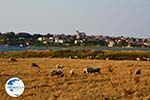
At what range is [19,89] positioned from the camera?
11953mm

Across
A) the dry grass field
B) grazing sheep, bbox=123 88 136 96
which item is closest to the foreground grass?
the dry grass field

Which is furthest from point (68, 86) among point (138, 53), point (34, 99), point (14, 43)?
point (14, 43)

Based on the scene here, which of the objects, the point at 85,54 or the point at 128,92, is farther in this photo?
the point at 85,54

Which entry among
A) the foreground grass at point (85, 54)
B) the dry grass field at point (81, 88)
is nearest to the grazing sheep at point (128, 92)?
the dry grass field at point (81, 88)

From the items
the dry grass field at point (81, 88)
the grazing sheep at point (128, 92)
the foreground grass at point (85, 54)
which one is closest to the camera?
the dry grass field at point (81, 88)

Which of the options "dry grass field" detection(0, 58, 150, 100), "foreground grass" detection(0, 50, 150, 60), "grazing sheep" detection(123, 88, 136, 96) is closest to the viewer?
"dry grass field" detection(0, 58, 150, 100)

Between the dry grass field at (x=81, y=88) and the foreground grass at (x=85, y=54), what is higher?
the dry grass field at (x=81, y=88)

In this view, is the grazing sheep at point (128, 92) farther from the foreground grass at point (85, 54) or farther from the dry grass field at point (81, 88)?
the foreground grass at point (85, 54)

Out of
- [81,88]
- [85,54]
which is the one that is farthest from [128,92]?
[85,54]

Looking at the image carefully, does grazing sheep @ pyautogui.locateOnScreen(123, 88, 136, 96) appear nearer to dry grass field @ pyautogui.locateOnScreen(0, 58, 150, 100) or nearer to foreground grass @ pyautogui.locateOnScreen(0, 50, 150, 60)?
dry grass field @ pyautogui.locateOnScreen(0, 58, 150, 100)

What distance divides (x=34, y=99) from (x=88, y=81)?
6.44 metres

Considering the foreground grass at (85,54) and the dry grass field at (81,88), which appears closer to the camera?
the dry grass field at (81,88)

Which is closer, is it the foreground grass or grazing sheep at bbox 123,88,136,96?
grazing sheep at bbox 123,88,136,96

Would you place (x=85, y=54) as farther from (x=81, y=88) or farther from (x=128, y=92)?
(x=128, y=92)
